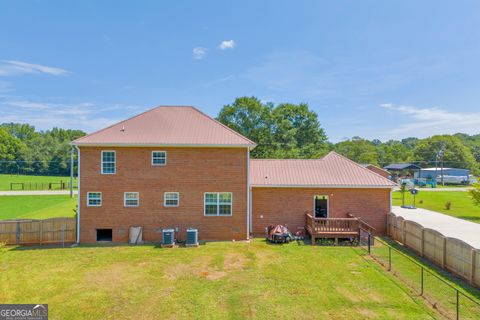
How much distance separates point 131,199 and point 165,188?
7.05 feet

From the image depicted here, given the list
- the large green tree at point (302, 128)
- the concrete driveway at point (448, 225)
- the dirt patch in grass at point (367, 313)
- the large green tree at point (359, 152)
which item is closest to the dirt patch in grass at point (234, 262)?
the dirt patch in grass at point (367, 313)

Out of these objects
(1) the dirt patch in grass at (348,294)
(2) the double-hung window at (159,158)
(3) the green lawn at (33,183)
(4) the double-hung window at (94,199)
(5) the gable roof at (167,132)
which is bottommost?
(1) the dirt patch in grass at (348,294)

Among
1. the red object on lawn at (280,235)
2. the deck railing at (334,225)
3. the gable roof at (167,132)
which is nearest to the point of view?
the red object on lawn at (280,235)

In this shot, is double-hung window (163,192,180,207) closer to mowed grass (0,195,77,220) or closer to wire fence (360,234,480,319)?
wire fence (360,234,480,319)

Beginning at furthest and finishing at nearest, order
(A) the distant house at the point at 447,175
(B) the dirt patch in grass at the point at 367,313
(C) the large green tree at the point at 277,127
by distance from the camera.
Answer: (A) the distant house at the point at 447,175 → (C) the large green tree at the point at 277,127 → (B) the dirt patch in grass at the point at 367,313

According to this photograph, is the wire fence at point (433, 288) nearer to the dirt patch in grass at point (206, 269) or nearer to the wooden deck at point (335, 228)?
the wooden deck at point (335, 228)

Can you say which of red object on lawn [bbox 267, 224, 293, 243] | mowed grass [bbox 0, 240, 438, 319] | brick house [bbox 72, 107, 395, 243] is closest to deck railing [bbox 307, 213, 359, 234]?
mowed grass [bbox 0, 240, 438, 319]

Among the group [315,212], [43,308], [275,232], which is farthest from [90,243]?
[315,212]

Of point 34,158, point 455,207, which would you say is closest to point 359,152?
point 455,207

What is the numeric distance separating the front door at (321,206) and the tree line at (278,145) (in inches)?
1007

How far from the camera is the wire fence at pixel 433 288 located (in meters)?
8.30

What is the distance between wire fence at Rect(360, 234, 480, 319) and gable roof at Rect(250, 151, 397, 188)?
4872 mm

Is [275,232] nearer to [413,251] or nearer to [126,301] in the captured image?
[413,251]

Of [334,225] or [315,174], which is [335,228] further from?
[315,174]
